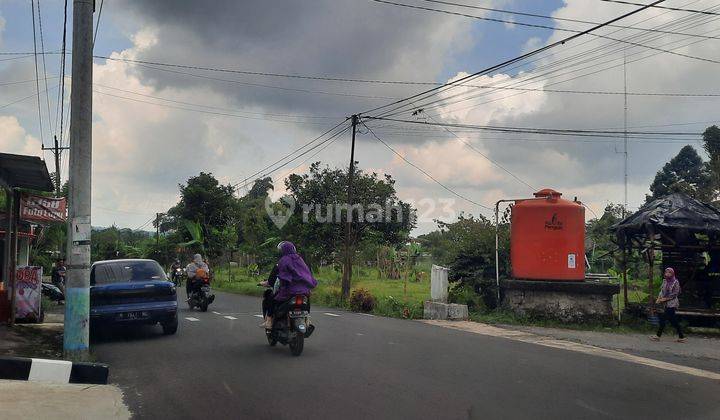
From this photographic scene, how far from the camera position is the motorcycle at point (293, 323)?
30.7ft

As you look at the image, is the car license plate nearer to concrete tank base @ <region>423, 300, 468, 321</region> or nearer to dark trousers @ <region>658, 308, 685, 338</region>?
concrete tank base @ <region>423, 300, 468, 321</region>

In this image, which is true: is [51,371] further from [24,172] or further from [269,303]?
[24,172]

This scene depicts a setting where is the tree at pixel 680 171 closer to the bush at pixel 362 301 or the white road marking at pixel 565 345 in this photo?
the bush at pixel 362 301

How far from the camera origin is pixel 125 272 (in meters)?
12.1

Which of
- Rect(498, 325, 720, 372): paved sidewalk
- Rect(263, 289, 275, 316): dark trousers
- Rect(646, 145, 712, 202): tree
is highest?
Rect(646, 145, 712, 202): tree

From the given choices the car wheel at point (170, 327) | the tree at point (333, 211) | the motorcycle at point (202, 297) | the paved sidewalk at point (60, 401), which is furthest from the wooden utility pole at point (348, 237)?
the paved sidewalk at point (60, 401)

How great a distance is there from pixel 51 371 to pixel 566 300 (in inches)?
497

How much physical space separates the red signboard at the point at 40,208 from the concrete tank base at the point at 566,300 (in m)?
11.7

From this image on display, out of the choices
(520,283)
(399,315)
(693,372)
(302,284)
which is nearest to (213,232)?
(399,315)

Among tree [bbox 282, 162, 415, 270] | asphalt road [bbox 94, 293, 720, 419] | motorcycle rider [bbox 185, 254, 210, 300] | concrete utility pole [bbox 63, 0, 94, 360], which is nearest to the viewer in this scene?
asphalt road [bbox 94, 293, 720, 419]

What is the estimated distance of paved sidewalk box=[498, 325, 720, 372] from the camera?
1120 cm

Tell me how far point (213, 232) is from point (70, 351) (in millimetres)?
32202

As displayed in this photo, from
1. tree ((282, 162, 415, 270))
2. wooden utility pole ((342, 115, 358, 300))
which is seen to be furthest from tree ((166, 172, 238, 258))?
wooden utility pole ((342, 115, 358, 300))

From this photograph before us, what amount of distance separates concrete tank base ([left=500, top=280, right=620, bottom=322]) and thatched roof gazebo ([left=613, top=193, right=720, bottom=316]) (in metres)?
1.23
